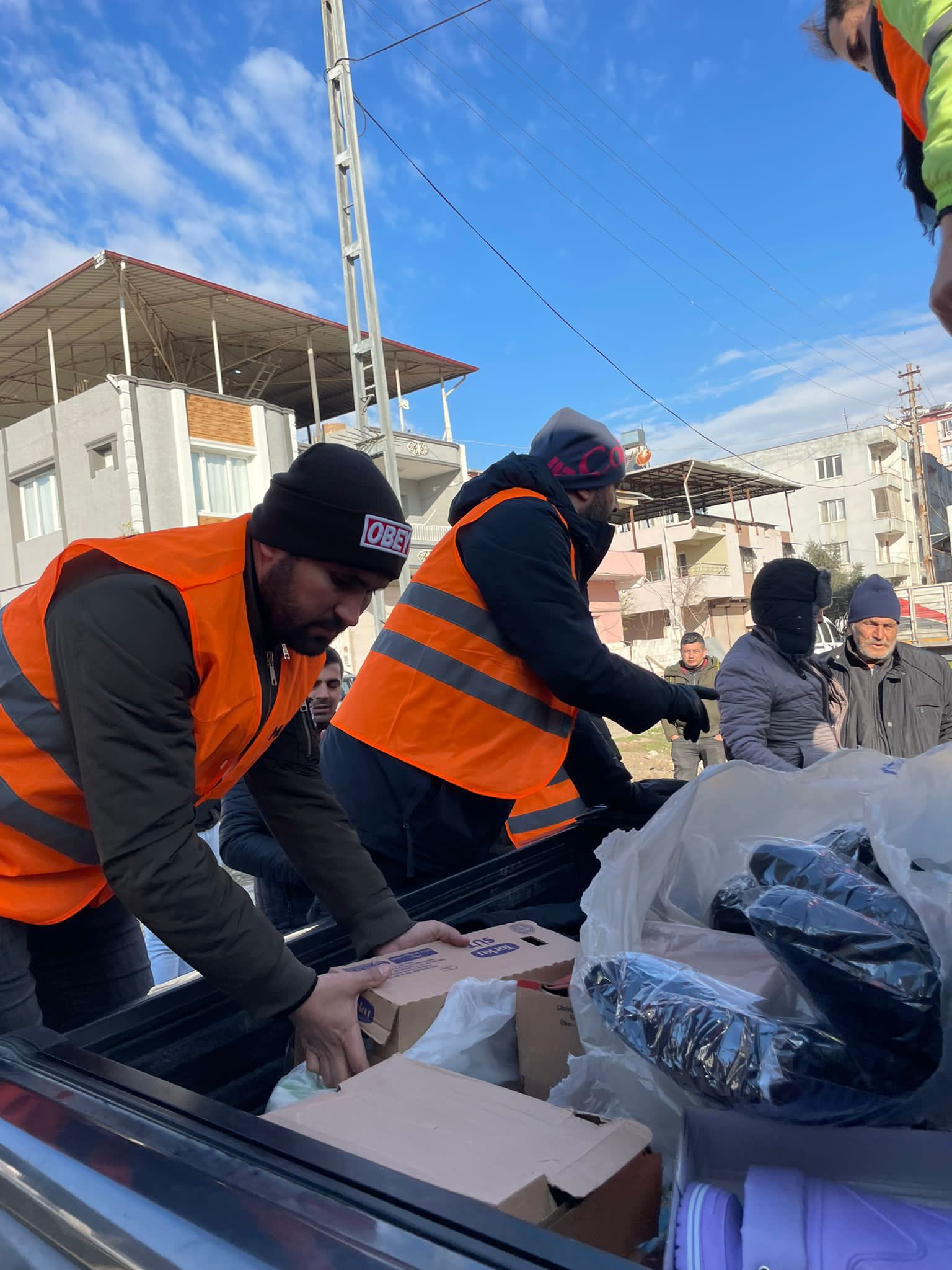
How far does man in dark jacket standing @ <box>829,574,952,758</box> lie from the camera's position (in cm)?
388

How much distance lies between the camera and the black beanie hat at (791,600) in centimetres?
361

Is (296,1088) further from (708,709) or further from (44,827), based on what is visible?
(708,709)

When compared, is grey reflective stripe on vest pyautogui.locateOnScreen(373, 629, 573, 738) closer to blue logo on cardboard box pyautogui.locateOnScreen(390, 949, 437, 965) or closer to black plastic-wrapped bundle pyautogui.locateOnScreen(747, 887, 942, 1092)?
blue logo on cardboard box pyautogui.locateOnScreen(390, 949, 437, 965)

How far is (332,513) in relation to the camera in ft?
4.54

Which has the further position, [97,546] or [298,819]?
[298,819]

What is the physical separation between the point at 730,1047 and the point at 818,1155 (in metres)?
0.12

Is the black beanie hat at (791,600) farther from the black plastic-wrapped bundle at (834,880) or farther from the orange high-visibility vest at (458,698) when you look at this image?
the black plastic-wrapped bundle at (834,880)

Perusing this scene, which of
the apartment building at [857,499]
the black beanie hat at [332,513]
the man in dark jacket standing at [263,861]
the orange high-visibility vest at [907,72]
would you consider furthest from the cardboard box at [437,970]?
the apartment building at [857,499]

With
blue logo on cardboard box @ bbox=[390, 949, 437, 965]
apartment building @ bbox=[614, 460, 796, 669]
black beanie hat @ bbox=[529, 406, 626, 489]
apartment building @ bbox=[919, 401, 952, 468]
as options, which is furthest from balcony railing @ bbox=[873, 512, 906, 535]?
blue logo on cardboard box @ bbox=[390, 949, 437, 965]

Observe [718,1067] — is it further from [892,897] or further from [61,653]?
[61,653]

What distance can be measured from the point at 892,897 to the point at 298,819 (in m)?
1.12

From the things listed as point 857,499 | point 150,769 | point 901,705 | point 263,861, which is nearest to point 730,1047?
point 150,769

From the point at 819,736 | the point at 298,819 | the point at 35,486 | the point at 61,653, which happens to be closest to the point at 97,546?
the point at 61,653

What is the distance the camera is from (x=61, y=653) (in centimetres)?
122
